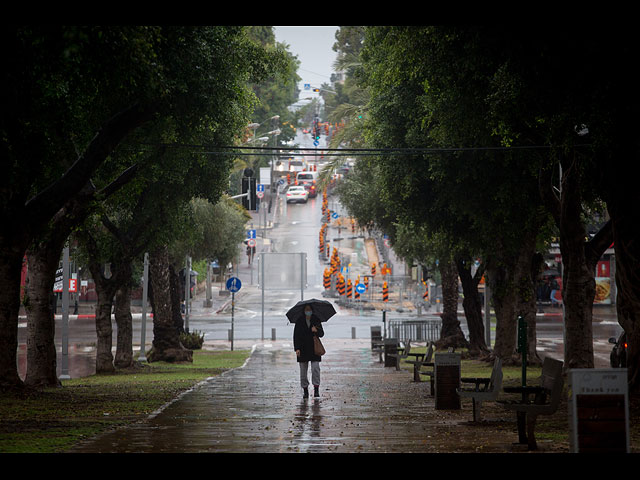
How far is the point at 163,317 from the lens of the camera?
1179 inches

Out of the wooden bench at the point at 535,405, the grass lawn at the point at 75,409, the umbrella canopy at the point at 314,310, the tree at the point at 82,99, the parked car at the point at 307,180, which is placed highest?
the parked car at the point at 307,180

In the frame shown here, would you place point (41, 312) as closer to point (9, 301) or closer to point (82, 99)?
point (9, 301)

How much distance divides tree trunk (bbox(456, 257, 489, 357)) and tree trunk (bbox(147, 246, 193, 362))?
9927mm

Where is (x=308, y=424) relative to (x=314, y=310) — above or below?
below

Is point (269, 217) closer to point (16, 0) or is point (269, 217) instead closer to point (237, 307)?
point (237, 307)

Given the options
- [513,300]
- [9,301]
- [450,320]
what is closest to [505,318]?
[513,300]

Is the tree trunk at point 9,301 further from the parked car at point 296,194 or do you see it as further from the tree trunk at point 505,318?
the parked car at point 296,194

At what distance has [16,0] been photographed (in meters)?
10.1

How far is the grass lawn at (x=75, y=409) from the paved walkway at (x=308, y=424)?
429 millimetres

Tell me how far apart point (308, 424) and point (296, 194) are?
94.0 m

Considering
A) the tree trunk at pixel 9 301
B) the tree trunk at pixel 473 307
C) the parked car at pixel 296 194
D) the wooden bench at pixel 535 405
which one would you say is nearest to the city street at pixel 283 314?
the parked car at pixel 296 194

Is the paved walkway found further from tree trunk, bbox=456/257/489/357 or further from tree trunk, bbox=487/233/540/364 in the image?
tree trunk, bbox=456/257/489/357

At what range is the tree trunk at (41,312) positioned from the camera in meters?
18.8
